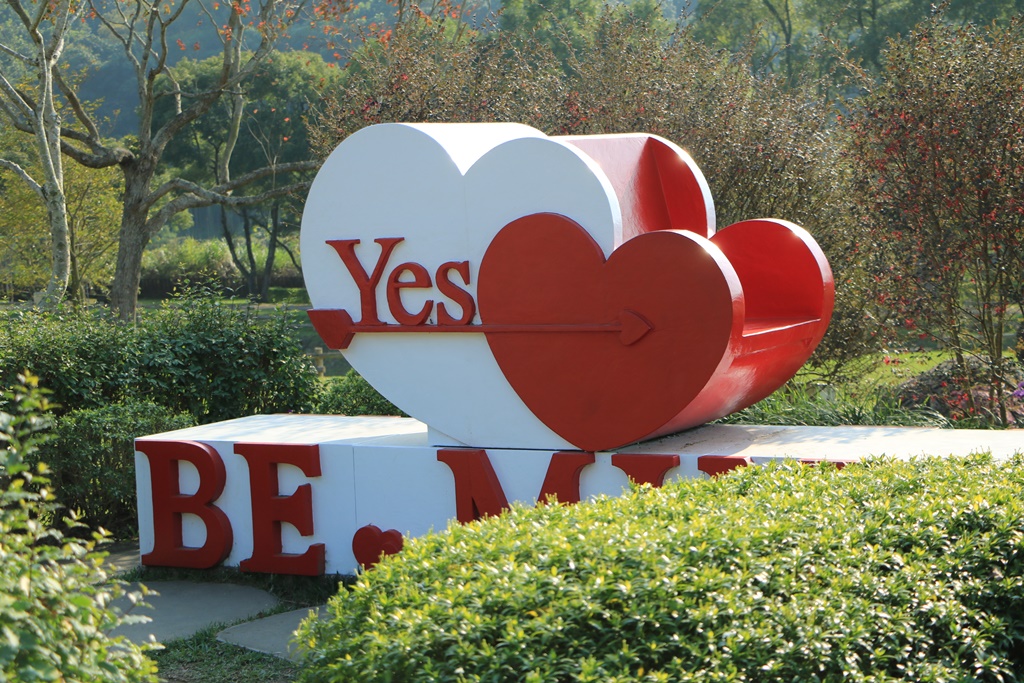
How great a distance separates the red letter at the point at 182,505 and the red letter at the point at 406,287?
1603mm

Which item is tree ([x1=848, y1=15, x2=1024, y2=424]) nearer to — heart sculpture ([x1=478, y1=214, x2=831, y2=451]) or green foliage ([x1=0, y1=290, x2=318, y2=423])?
heart sculpture ([x1=478, y1=214, x2=831, y2=451])

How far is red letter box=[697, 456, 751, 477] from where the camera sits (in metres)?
5.52

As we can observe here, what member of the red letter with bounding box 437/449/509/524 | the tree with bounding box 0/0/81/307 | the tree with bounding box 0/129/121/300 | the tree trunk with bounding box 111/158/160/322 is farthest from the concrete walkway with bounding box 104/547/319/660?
the tree with bounding box 0/129/121/300

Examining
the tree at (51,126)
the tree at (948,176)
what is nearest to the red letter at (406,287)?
the tree at (948,176)

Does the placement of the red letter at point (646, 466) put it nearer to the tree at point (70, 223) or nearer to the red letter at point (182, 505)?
the red letter at point (182, 505)

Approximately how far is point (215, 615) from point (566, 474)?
219 cm

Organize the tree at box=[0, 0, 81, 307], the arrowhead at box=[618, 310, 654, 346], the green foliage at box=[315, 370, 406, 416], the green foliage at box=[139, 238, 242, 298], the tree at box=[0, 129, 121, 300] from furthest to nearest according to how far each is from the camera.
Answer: the green foliage at box=[139, 238, 242, 298] → the tree at box=[0, 129, 121, 300] → the tree at box=[0, 0, 81, 307] → the green foliage at box=[315, 370, 406, 416] → the arrowhead at box=[618, 310, 654, 346]

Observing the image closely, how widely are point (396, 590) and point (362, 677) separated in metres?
0.36

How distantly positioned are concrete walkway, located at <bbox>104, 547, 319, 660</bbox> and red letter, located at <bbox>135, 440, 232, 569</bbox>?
0.56 ft

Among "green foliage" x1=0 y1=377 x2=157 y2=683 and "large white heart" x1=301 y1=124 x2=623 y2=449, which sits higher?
"large white heart" x1=301 y1=124 x2=623 y2=449

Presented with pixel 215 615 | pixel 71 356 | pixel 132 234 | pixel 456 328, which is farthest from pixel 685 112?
pixel 132 234

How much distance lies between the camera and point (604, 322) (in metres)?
5.82

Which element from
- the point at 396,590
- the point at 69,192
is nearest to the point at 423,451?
the point at 396,590

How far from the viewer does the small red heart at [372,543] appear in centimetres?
642
